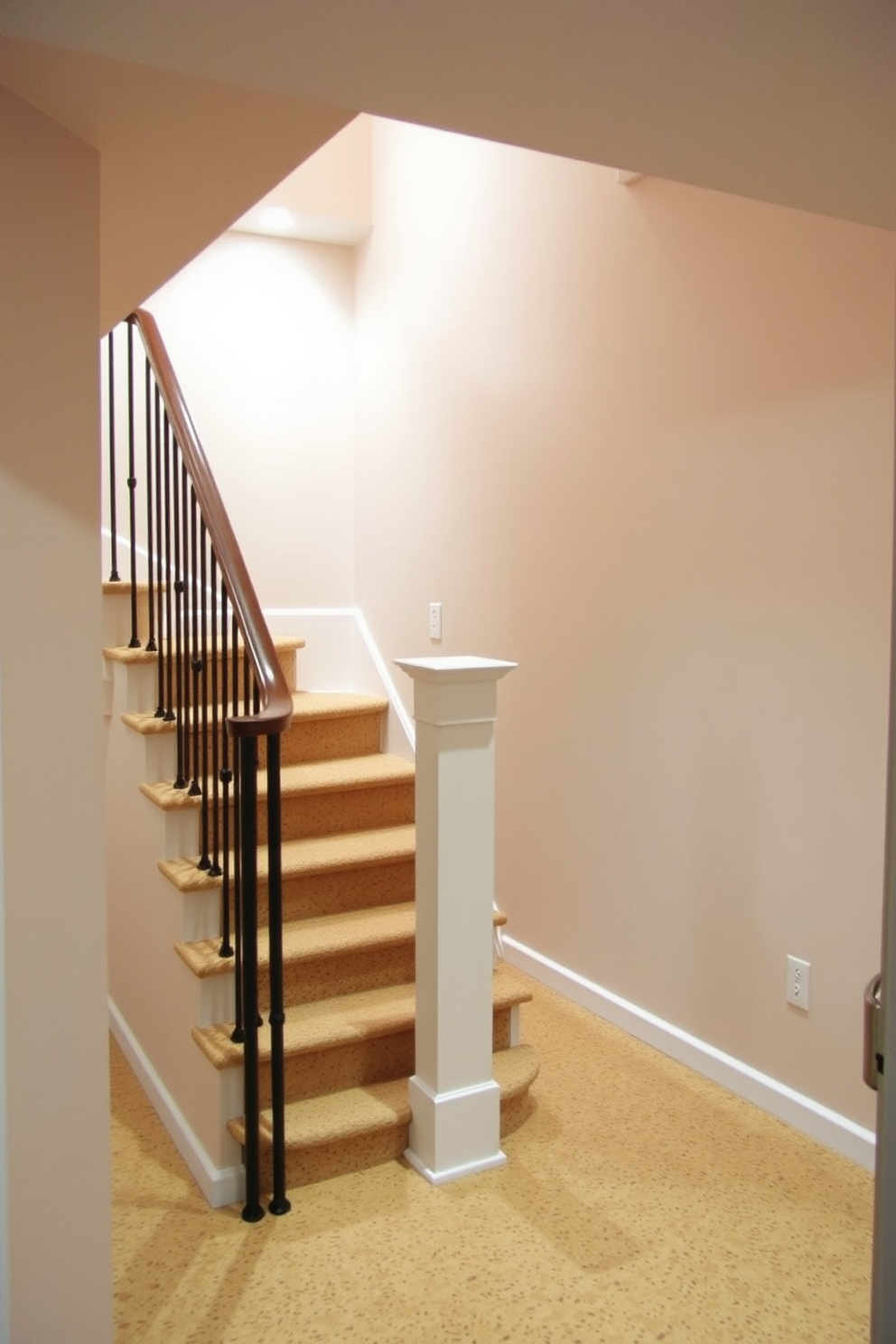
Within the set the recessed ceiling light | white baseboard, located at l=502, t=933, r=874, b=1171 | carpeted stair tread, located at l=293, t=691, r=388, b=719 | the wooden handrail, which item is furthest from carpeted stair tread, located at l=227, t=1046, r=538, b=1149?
the recessed ceiling light

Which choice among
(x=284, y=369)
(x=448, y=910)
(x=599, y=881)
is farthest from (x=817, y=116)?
(x=284, y=369)

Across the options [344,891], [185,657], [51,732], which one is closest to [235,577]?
[185,657]

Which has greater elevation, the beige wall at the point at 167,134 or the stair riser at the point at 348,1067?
the beige wall at the point at 167,134

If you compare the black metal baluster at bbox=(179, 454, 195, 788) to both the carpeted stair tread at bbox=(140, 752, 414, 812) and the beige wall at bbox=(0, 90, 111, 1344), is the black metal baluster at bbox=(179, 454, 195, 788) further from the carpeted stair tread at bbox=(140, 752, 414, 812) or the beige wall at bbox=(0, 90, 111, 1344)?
the beige wall at bbox=(0, 90, 111, 1344)

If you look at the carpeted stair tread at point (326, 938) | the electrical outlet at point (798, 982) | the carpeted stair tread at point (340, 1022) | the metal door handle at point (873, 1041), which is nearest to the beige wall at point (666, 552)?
the electrical outlet at point (798, 982)

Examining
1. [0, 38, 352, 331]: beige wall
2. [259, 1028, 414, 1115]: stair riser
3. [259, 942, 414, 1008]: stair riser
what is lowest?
[259, 1028, 414, 1115]: stair riser

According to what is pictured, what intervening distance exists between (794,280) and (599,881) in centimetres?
181

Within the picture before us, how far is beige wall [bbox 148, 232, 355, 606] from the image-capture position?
4.29m

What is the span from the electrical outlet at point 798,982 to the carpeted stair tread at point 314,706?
5.32ft

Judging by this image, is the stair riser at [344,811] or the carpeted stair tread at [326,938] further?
the stair riser at [344,811]

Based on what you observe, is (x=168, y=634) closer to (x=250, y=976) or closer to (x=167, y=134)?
(x=250, y=976)

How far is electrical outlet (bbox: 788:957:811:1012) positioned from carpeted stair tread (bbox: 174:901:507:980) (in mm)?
797

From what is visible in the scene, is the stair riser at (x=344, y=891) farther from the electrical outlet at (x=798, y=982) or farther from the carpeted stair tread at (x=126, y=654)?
the electrical outlet at (x=798, y=982)

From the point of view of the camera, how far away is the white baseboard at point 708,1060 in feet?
8.29
